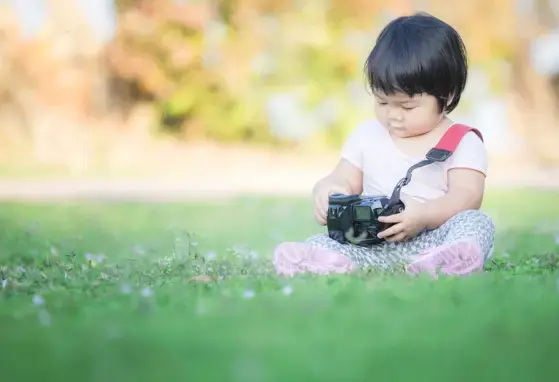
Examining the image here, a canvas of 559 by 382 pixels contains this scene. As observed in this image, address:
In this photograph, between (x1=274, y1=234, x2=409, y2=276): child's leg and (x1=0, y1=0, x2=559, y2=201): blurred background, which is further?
(x1=0, y1=0, x2=559, y2=201): blurred background

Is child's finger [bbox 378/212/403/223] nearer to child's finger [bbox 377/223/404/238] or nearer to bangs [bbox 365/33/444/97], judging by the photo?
child's finger [bbox 377/223/404/238]

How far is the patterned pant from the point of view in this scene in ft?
11.9

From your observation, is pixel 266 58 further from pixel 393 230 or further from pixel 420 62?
pixel 393 230

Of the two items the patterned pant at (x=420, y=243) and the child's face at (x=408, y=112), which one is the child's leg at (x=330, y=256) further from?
the child's face at (x=408, y=112)

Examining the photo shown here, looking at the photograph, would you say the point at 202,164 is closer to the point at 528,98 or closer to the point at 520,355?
the point at 528,98

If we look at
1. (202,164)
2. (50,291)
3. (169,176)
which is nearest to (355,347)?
(50,291)

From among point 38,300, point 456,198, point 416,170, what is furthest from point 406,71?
point 38,300

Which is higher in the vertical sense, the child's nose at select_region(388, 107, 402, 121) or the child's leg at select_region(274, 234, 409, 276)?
the child's nose at select_region(388, 107, 402, 121)

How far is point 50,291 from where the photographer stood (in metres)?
3.20

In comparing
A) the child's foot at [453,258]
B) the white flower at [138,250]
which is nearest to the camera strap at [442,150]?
the child's foot at [453,258]

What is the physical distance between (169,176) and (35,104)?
4.87 m

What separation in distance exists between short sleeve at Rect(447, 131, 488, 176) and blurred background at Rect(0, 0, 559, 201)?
12.8m

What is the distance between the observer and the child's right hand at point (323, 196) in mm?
3996

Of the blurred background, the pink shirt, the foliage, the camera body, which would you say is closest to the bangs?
the pink shirt
